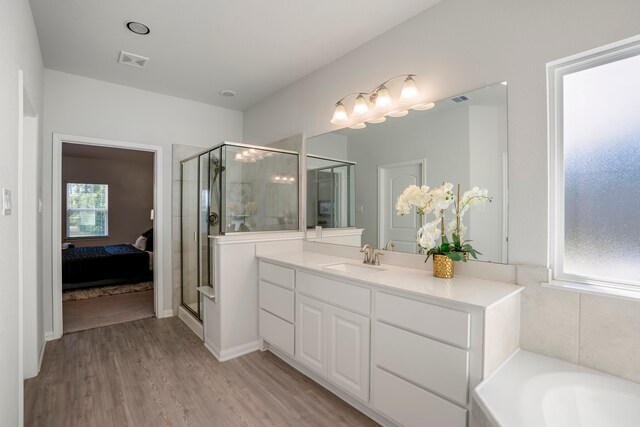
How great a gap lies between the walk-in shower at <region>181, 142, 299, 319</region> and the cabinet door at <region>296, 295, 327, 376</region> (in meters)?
0.99

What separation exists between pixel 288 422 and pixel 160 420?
30.7 inches

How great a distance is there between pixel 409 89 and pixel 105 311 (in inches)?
167

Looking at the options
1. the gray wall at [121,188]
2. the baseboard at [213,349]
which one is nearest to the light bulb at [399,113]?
the baseboard at [213,349]

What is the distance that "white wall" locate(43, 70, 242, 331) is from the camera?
10.2 ft

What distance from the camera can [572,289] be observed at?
1533mm

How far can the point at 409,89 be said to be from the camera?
217 centimetres

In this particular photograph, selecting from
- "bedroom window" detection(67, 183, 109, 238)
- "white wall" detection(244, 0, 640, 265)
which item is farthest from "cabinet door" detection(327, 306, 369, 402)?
"bedroom window" detection(67, 183, 109, 238)

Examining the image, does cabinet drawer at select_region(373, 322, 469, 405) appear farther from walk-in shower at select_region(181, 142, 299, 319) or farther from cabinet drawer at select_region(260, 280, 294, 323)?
walk-in shower at select_region(181, 142, 299, 319)

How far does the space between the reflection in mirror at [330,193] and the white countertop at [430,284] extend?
1.81 feet

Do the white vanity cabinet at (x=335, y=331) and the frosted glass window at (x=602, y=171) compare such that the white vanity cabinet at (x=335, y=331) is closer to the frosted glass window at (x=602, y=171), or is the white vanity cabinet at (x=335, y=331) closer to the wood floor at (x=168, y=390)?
the wood floor at (x=168, y=390)

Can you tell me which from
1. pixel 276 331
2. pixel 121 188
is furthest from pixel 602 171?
pixel 121 188

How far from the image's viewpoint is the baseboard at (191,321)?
3.21 metres

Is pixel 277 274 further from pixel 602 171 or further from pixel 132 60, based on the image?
pixel 132 60

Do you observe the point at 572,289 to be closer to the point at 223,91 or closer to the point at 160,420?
the point at 160,420
